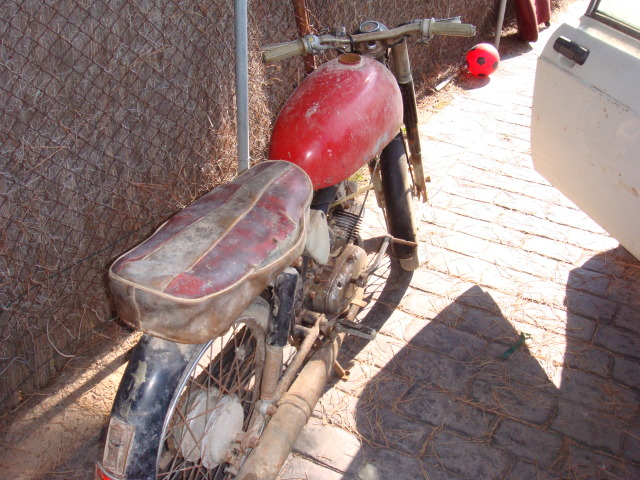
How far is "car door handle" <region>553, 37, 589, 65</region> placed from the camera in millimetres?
2672

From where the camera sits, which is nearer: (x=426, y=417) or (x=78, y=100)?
(x=78, y=100)

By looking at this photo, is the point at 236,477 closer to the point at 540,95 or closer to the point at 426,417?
the point at 426,417

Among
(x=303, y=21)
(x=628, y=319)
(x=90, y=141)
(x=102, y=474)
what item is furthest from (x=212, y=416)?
(x=303, y=21)

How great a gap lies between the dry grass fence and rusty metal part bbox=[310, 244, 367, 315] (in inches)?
42.5

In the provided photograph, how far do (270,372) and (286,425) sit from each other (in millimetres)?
185

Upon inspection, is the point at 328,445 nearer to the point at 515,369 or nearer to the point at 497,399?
the point at 497,399

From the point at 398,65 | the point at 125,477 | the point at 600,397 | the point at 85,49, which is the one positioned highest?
the point at 85,49

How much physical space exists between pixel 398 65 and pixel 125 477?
2.11 metres

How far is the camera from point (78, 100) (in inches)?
103

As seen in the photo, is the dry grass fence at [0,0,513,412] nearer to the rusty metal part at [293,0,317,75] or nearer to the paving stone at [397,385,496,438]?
the rusty metal part at [293,0,317,75]

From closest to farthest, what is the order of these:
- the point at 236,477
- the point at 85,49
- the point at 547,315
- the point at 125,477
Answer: the point at 125,477
the point at 236,477
the point at 85,49
the point at 547,315

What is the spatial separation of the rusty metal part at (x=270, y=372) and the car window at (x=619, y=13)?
194 cm

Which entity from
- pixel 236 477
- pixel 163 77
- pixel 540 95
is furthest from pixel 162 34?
pixel 236 477

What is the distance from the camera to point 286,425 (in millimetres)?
2064
